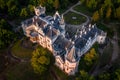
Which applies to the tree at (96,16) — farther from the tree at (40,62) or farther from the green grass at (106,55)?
the tree at (40,62)

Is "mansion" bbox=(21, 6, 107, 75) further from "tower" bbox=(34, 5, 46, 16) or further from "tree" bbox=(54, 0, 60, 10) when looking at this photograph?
"tree" bbox=(54, 0, 60, 10)

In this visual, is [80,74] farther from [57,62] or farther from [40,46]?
[40,46]

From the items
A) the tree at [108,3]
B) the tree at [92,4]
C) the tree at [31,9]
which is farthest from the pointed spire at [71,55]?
the tree at [108,3]

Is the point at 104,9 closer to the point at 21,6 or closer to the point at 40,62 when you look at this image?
the point at 21,6

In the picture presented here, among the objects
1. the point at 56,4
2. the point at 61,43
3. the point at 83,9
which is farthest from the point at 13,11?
the point at 83,9

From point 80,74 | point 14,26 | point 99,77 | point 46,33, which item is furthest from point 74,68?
point 14,26

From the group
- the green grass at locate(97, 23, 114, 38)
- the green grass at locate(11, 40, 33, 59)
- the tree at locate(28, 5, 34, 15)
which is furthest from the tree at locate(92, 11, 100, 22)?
the green grass at locate(11, 40, 33, 59)

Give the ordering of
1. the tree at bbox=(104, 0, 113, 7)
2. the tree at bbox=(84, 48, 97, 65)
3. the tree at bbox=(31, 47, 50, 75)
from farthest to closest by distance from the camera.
Answer: the tree at bbox=(104, 0, 113, 7)
the tree at bbox=(84, 48, 97, 65)
the tree at bbox=(31, 47, 50, 75)
